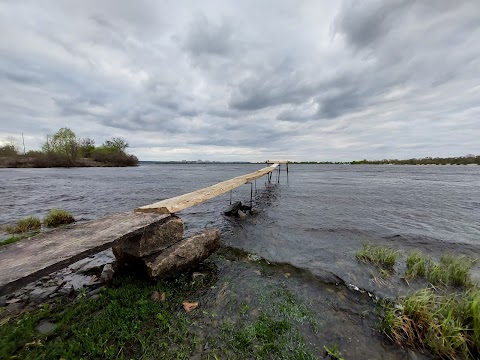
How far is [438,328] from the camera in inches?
118

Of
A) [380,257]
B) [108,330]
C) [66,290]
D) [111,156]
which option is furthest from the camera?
[111,156]

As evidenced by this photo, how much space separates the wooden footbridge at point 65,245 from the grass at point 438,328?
454 centimetres

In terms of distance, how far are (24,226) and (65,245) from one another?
735 centimetres

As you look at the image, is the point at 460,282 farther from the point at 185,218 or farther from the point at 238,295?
the point at 185,218

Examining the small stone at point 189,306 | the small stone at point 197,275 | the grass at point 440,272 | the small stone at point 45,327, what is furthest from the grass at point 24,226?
the grass at point 440,272

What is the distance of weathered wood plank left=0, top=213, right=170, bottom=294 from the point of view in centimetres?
244

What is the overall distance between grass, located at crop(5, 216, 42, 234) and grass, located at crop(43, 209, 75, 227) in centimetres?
29

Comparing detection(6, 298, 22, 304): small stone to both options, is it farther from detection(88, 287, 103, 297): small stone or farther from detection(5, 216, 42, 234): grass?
detection(5, 216, 42, 234): grass

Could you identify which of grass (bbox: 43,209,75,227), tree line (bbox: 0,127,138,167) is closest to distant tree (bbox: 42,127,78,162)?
tree line (bbox: 0,127,138,167)

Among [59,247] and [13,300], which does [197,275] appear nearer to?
[59,247]

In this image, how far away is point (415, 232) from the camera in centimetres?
872

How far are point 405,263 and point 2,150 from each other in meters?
97.9

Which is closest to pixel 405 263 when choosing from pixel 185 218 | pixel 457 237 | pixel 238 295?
pixel 457 237

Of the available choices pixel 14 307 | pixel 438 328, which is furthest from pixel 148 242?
pixel 438 328
